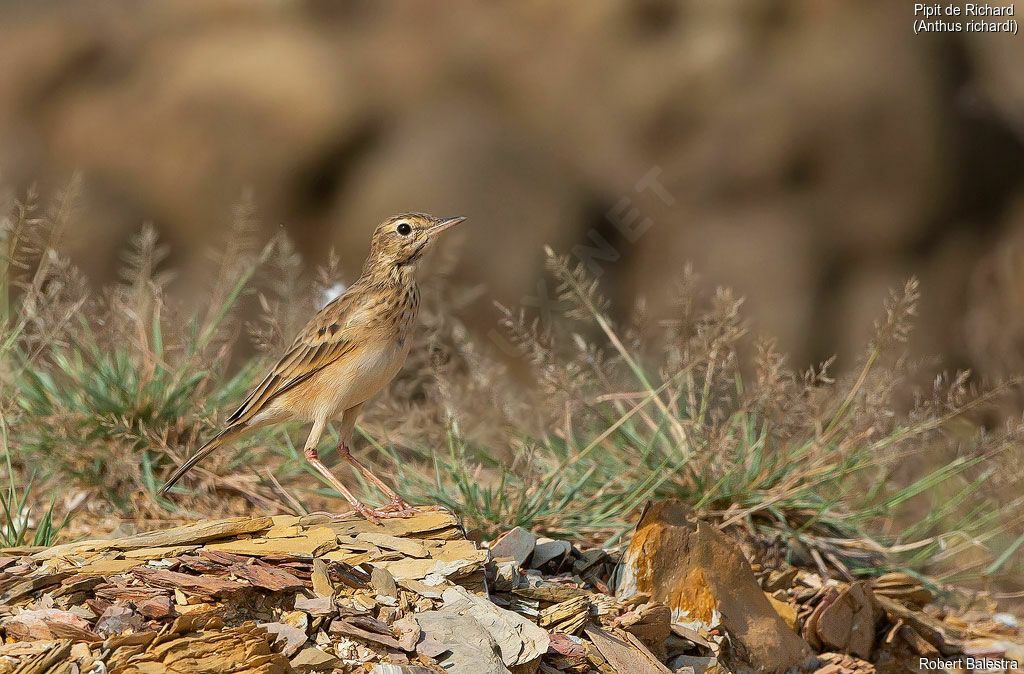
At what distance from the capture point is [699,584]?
436 cm

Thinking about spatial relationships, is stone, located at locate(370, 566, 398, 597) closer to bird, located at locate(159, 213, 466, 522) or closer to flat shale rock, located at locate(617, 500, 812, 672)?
bird, located at locate(159, 213, 466, 522)

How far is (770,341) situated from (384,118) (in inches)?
271

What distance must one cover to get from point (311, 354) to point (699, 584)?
2.03m

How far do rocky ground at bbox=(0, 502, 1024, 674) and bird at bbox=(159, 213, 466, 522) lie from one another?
2.04ft

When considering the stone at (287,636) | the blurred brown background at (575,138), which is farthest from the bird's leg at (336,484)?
the blurred brown background at (575,138)

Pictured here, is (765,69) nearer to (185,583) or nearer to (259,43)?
(259,43)

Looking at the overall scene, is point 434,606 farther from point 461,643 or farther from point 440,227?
point 440,227

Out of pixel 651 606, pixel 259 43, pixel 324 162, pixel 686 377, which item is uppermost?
pixel 259 43

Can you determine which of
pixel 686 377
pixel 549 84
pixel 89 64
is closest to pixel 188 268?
pixel 89 64

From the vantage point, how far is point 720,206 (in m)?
10.9

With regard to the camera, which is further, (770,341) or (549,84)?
(549,84)

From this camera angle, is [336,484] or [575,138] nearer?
[336,484]

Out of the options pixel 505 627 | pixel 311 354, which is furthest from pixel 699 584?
pixel 311 354

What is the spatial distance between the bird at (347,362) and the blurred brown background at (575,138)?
16.3 feet
